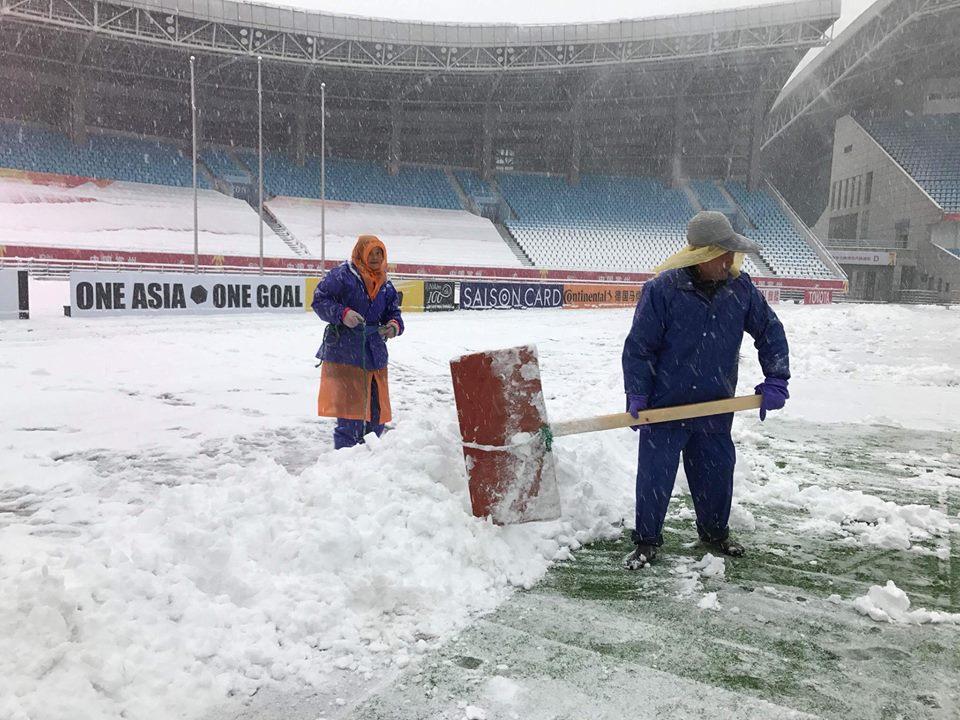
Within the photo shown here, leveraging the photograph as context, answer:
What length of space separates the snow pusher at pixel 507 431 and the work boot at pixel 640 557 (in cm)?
39

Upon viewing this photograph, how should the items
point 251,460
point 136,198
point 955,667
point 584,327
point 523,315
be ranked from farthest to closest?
point 136,198, point 523,315, point 584,327, point 251,460, point 955,667

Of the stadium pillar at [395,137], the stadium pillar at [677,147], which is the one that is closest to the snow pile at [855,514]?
the stadium pillar at [395,137]

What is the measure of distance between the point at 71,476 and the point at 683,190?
36.1 m

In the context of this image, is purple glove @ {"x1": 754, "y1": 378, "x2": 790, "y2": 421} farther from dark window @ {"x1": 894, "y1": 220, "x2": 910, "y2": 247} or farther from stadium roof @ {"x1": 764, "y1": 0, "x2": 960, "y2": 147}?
dark window @ {"x1": 894, "y1": 220, "x2": 910, "y2": 247}

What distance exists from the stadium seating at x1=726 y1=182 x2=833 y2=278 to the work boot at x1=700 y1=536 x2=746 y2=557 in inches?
1192

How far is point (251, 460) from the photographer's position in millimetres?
4918

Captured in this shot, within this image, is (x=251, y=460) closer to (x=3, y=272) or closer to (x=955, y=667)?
(x=955, y=667)

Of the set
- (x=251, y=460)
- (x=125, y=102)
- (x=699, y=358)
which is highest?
(x=125, y=102)

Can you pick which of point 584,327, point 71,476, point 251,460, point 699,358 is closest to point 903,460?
point 699,358

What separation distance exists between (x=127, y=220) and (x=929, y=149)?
38207 millimetres

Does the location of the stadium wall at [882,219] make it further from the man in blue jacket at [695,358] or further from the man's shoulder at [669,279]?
the man's shoulder at [669,279]

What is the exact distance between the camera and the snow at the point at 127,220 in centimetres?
2391

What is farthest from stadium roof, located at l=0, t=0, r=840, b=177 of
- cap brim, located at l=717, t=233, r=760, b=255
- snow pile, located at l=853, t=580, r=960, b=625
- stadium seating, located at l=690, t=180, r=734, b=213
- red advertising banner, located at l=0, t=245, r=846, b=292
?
snow pile, located at l=853, t=580, r=960, b=625

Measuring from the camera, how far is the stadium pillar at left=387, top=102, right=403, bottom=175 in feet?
113
